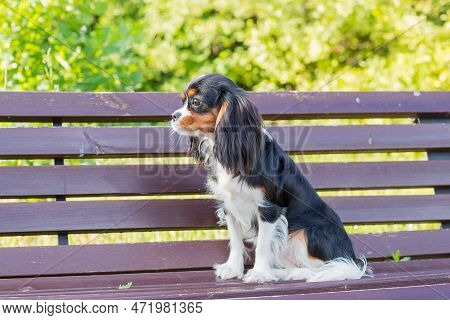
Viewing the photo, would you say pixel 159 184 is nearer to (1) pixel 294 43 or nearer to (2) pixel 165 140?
(2) pixel 165 140

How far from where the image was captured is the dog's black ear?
3.02m

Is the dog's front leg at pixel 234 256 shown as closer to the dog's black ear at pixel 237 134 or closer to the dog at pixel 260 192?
the dog at pixel 260 192

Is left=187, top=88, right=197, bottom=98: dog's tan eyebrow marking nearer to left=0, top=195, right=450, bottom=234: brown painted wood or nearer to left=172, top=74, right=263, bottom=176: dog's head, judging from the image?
left=172, top=74, right=263, bottom=176: dog's head


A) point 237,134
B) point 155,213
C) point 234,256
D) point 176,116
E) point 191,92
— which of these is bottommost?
point 234,256

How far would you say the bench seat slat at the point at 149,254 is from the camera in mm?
3029

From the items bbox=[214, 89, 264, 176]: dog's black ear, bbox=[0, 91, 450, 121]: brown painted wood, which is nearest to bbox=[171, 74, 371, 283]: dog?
bbox=[214, 89, 264, 176]: dog's black ear

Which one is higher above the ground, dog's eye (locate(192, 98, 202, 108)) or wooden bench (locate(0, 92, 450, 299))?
dog's eye (locate(192, 98, 202, 108))

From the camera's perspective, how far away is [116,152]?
328cm

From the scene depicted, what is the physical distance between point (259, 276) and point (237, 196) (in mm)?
399

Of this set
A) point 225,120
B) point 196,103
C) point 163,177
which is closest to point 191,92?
point 196,103

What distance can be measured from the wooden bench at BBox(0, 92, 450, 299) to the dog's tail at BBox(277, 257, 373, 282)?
11cm

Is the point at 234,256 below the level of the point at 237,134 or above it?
below

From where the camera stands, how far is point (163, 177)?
331 cm
